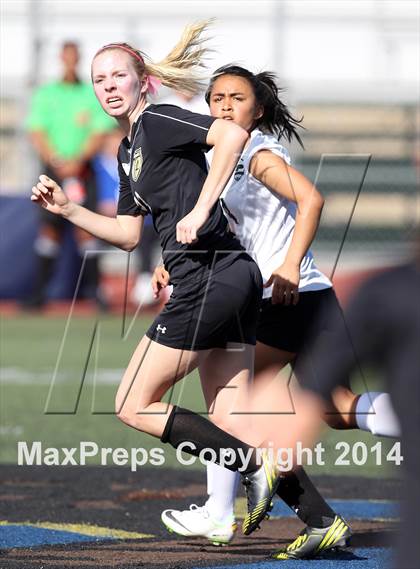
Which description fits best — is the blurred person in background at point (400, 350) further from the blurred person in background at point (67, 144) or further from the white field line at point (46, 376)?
the blurred person in background at point (67, 144)

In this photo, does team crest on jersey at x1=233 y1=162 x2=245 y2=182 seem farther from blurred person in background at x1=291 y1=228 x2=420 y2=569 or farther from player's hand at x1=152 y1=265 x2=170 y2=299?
blurred person in background at x1=291 y1=228 x2=420 y2=569

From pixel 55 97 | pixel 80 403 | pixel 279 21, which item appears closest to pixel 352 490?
pixel 80 403

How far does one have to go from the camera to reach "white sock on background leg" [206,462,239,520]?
18.6 feet

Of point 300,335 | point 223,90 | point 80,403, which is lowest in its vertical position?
point 80,403

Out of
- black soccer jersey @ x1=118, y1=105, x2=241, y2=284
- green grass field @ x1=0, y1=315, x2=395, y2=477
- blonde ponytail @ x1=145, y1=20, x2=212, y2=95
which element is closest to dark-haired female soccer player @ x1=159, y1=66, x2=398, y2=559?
Result: blonde ponytail @ x1=145, y1=20, x2=212, y2=95

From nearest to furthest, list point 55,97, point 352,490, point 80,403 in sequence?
point 352,490
point 80,403
point 55,97

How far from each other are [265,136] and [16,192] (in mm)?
11072

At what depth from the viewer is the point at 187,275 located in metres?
5.30

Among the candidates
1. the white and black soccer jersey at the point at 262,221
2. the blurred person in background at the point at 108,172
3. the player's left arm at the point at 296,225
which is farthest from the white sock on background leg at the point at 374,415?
the blurred person in background at the point at 108,172

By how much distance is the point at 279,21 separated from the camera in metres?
17.0

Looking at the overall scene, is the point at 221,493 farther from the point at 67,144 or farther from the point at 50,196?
the point at 67,144

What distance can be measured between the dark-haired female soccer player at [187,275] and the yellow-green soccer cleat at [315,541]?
0.37 meters

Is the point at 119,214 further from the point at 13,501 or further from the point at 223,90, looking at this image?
the point at 13,501

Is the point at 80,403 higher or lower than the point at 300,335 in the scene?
lower
